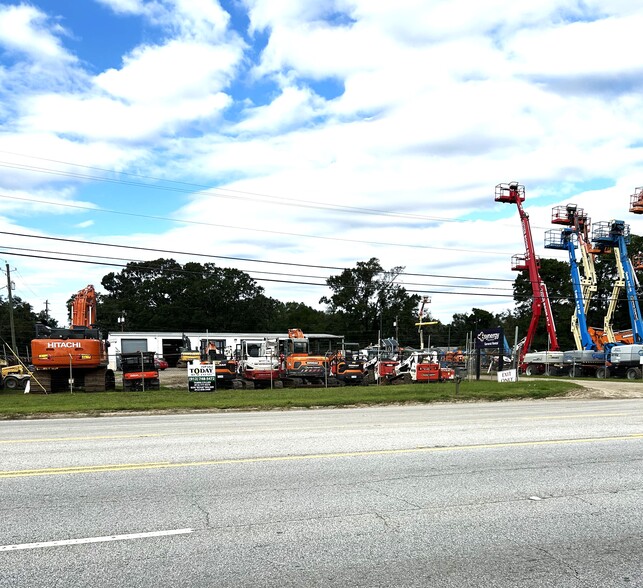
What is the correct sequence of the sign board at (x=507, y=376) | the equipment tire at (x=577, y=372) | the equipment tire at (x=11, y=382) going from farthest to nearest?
the equipment tire at (x=577, y=372) → the equipment tire at (x=11, y=382) → the sign board at (x=507, y=376)

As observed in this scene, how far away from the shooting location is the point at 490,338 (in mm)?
31703

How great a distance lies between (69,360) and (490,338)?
20477 millimetres

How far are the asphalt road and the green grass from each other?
8.18m

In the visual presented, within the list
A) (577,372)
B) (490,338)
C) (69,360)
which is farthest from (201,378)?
(577,372)

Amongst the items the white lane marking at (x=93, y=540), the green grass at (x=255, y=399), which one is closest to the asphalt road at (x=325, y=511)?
the white lane marking at (x=93, y=540)

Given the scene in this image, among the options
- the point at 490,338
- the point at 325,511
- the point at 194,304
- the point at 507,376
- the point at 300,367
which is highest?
the point at 194,304

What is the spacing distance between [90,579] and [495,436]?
28.0 feet

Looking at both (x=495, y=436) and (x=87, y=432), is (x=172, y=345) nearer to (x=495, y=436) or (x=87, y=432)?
(x=87, y=432)

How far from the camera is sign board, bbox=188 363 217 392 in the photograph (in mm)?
26672

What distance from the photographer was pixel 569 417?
15062 mm

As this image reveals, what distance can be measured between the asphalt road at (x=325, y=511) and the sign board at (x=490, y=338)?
65.8 ft

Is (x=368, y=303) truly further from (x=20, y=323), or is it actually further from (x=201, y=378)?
(x=201, y=378)

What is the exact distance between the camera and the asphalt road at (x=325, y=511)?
4707 millimetres

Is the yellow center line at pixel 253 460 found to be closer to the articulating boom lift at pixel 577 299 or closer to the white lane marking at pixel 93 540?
the white lane marking at pixel 93 540
